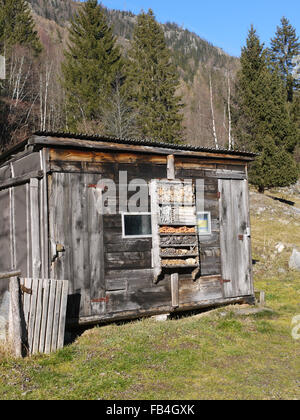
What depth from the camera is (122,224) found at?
29.0 ft

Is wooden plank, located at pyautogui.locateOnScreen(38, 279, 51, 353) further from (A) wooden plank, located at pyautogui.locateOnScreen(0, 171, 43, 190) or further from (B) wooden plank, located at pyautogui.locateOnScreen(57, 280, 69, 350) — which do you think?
(A) wooden plank, located at pyautogui.locateOnScreen(0, 171, 43, 190)

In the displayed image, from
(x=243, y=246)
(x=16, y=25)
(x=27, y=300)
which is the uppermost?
(x=16, y=25)

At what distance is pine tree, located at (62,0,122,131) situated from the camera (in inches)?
1151

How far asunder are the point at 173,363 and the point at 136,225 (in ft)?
11.1

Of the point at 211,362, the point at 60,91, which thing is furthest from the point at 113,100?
the point at 211,362

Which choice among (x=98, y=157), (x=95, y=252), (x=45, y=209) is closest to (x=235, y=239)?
(x=95, y=252)

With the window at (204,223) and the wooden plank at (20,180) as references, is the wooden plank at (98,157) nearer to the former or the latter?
the wooden plank at (20,180)

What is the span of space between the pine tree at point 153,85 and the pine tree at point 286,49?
16365mm

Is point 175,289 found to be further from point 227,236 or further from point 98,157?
point 98,157

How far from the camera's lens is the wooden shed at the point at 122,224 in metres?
8.12

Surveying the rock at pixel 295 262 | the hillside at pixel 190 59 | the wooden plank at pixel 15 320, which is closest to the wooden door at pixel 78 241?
the wooden plank at pixel 15 320

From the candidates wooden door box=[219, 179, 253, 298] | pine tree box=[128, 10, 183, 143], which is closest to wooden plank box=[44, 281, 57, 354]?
wooden door box=[219, 179, 253, 298]

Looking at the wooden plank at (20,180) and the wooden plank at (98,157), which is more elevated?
the wooden plank at (98,157)
